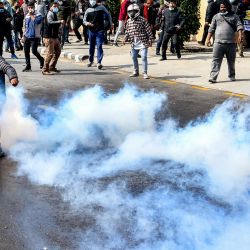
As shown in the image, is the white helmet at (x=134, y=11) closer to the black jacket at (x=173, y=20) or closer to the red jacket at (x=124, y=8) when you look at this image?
the black jacket at (x=173, y=20)

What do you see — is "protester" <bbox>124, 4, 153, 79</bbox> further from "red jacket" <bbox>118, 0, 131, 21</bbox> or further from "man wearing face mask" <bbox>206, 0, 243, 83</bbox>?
"red jacket" <bbox>118, 0, 131, 21</bbox>

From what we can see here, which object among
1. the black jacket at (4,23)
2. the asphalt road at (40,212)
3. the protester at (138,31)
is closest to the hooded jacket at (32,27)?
the black jacket at (4,23)

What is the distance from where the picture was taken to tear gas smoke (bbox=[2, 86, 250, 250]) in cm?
426

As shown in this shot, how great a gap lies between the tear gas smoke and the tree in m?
8.47

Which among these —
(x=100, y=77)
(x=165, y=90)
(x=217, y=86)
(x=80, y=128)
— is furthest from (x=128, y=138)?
(x=100, y=77)

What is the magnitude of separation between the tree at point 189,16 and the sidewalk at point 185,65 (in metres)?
0.66

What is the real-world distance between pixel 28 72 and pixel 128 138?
7533 mm

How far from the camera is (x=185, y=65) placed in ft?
47.3

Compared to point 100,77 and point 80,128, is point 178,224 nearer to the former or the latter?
point 80,128

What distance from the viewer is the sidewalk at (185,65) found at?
11766mm

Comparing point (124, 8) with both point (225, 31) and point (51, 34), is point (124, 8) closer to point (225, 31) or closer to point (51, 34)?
point (51, 34)

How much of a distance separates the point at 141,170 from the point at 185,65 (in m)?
8.97

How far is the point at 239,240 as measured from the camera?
13.2ft

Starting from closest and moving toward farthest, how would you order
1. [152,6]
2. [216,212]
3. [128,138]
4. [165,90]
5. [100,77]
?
[216,212] → [128,138] → [165,90] → [100,77] → [152,6]
